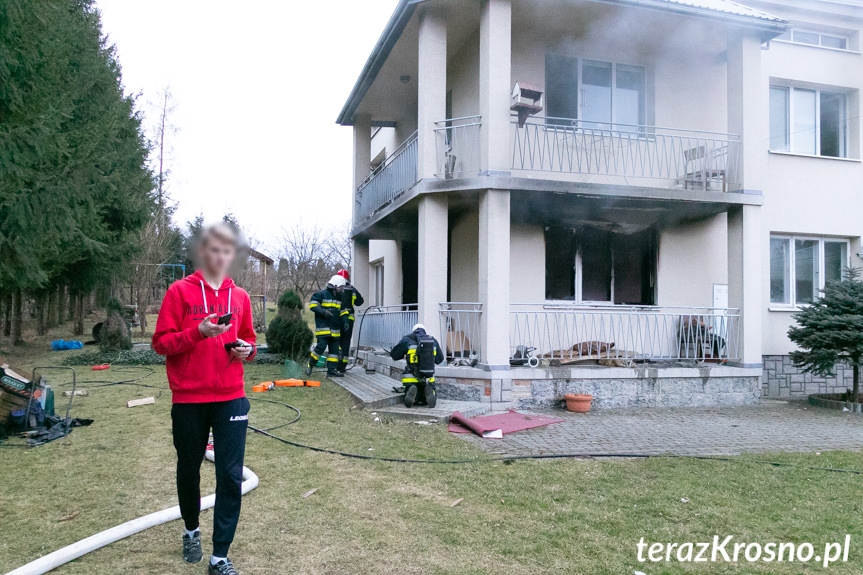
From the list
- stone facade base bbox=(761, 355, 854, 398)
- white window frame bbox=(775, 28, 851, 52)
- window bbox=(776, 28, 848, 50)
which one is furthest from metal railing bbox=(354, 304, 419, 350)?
window bbox=(776, 28, 848, 50)

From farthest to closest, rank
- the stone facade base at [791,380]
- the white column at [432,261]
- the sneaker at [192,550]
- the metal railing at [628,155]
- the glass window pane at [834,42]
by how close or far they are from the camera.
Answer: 1. the glass window pane at [834,42]
2. the stone facade base at [791,380]
3. the metal railing at [628,155]
4. the white column at [432,261]
5. the sneaker at [192,550]

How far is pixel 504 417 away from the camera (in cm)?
724

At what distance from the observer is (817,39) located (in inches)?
445

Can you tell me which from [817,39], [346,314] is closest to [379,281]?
[346,314]

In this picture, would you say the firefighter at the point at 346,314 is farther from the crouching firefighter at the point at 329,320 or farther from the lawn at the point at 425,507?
the lawn at the point at 425,507

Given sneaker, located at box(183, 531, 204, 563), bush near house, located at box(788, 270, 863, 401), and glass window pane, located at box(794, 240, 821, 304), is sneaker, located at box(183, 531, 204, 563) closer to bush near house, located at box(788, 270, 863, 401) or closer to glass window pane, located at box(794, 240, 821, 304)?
bush near house, located at box(788, 270, 863, 401)

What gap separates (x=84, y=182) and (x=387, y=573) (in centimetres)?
1119

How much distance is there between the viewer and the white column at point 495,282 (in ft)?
26.1

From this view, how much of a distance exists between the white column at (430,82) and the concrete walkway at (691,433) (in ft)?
14.2

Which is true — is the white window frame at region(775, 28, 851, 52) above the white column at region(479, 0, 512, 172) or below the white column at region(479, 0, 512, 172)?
above

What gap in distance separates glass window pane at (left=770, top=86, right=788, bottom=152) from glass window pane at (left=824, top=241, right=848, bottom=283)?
2.12 metres

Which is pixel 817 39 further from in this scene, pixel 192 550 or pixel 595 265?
pixel 192 550

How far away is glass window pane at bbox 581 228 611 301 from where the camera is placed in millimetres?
9875

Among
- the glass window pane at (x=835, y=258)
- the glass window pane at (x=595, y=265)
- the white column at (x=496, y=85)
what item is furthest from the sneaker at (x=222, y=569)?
the glass window pane at (x=835, y=258)
